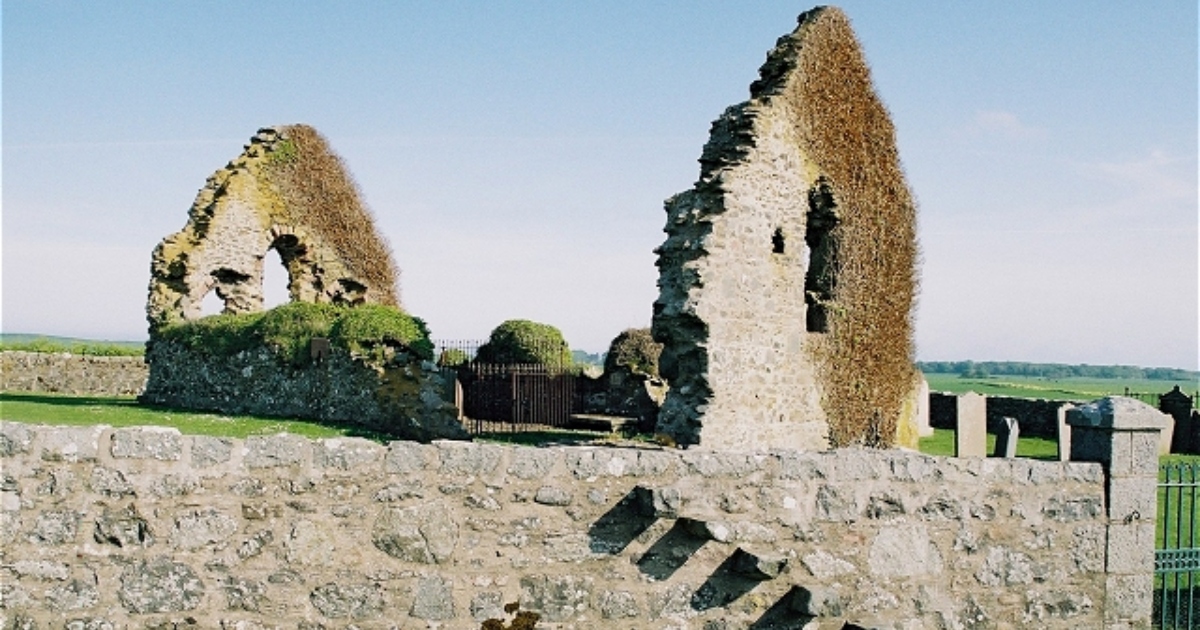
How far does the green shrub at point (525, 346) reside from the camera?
26734 mm

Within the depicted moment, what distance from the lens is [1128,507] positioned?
7336mm

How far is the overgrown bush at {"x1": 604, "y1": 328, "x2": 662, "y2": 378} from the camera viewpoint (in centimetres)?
2575

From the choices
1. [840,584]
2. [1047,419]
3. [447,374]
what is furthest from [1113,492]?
[1047,419]

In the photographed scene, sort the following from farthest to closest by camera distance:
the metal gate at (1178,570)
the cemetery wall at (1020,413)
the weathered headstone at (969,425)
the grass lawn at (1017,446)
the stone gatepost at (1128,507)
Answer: the cemetery wall at (1020,413)
the grass lawn at (1017,446)
the weathered headstone at (969,425)
the metal gate at (1178,570)
the stone gatepost at (1128,507)

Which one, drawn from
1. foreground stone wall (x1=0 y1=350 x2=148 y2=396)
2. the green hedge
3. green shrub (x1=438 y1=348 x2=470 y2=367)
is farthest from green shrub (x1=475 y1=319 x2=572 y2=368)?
foreground stone wall (x1=0 y1=350 x2=148 y2=396)

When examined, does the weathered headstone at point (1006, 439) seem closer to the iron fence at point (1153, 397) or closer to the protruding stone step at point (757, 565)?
the protruding stone step at point (757, 565)

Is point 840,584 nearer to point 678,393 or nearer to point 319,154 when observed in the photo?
point 678,393

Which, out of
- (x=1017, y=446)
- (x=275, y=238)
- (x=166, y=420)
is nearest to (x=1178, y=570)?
(x=1017, y=446)

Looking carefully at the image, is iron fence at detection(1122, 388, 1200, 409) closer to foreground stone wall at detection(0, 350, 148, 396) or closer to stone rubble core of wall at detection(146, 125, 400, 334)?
stone rubble core of wall at detection(146, 125, 400, 334)

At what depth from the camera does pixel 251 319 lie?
21391mm

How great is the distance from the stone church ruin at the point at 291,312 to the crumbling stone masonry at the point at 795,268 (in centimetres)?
451

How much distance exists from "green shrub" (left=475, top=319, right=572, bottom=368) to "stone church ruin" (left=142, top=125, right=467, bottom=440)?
318 cm

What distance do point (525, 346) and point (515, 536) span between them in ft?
69.0

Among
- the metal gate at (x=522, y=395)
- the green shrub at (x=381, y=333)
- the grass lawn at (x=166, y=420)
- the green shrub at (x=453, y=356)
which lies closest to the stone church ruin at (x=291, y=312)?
the green shrub at (x=381, y=333)
